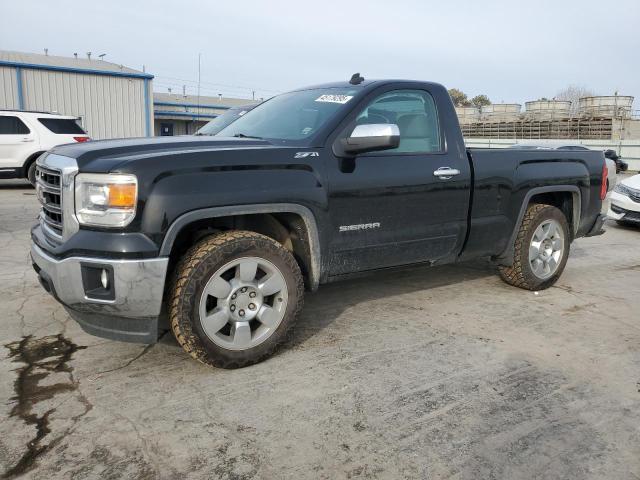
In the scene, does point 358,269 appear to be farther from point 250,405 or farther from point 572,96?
point 572,96

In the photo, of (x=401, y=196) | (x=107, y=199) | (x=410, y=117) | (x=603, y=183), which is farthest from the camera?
(x=603, y=183)

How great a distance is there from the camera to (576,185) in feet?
17.4

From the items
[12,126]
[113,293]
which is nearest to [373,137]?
[113,293]

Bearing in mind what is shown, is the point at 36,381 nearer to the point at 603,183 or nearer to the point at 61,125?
the point at 603,183

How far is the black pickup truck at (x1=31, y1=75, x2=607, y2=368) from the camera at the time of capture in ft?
9.57

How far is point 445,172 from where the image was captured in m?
4.18

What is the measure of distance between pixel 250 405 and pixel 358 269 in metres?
1.35

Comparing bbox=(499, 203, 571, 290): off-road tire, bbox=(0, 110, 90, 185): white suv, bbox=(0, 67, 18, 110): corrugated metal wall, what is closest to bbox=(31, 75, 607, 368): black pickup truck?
bbox=(499, 203, 571, 290): off-road tire

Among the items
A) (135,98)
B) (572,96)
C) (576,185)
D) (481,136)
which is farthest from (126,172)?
(572,96)

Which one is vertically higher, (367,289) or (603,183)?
(603,183)

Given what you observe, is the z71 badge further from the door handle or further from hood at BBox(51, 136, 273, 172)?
the door handle

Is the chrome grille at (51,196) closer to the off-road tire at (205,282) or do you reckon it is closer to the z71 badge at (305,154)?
the off-road tire at (205,282)

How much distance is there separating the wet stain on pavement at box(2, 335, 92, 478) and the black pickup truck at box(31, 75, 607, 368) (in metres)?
0.42

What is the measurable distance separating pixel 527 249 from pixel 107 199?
12.3ft
